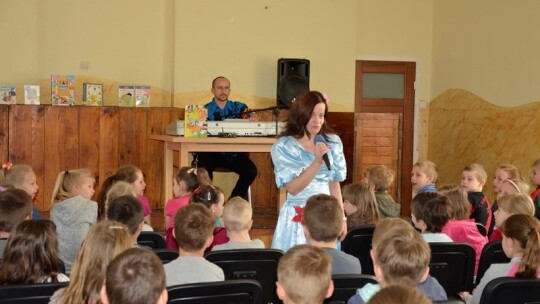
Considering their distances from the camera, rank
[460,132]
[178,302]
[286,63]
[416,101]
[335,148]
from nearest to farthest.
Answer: [178,302], [335,148], [286,63], [460,132], [416,101]

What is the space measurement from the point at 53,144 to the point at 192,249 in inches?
216

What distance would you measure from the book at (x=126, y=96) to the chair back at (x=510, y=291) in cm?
654

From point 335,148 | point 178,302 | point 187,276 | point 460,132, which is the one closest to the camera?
point 178,302

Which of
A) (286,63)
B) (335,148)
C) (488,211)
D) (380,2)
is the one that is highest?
Answer: (380,2)

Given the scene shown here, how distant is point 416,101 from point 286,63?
250 centimetres

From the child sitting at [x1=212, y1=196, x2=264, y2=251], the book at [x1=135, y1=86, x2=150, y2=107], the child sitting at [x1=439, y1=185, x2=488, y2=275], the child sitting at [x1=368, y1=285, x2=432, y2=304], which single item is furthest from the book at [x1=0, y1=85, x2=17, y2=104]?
the child sitting at [x1=368, y1=285, x2=432, y2=304]

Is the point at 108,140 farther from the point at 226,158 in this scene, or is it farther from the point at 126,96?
the point at 226,158

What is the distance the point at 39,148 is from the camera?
27.5ft

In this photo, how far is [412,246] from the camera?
9.08ft

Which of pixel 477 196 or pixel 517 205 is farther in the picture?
pixel 477 196

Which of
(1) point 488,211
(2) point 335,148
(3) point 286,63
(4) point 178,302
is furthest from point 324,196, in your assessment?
(3) point 286,63

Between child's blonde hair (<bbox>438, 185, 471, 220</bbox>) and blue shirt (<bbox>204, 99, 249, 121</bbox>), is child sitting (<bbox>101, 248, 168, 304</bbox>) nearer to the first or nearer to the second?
child's blonde hair (<bbox>438, 185, 471, 220</bbox>)

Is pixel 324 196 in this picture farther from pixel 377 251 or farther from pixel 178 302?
pixel 178 302

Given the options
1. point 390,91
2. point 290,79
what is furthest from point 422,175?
point 390,91
